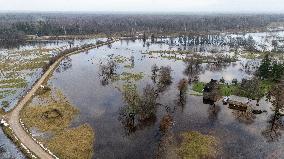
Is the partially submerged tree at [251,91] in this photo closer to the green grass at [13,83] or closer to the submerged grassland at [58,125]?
the submerged grassland at [58,125]

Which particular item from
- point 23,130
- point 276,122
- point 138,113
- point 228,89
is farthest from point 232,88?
point 23,130

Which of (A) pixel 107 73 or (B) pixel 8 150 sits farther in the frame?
(A) pixel 107 73

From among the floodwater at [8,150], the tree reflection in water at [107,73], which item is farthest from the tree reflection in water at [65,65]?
the floodwater at [8,150]

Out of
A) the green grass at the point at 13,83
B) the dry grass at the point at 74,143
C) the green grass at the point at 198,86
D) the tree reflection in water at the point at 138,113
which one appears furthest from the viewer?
the green grass at the point at 13,83

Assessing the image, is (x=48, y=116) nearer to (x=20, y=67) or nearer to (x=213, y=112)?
(x=213, y=112)

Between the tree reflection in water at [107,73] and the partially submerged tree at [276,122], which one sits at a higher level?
the tree reflection in water at [107,73]

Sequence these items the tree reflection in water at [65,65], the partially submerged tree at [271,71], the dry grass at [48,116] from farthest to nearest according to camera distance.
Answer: the tree reflection in water at [65,65], the partially submerged tree at [271,71], the dry grass at [48,116]

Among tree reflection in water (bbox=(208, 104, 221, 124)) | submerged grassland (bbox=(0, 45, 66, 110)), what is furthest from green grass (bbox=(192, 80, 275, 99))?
submerged grassland (bbox=(0, 45, 66, 110))
